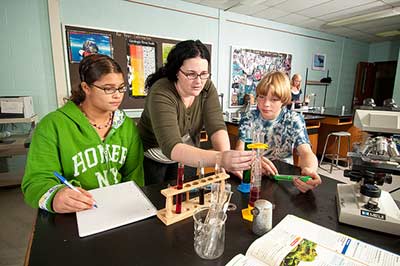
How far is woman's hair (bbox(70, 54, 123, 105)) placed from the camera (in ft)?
3.57

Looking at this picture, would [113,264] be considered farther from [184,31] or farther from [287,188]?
[184,31]

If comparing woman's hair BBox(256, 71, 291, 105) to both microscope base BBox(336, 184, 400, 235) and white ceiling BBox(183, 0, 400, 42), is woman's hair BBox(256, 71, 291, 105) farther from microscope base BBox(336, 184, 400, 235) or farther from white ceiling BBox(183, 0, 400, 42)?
white ceiling BBox(183, 0, 400, 42)

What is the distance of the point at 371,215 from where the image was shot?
2.44ft

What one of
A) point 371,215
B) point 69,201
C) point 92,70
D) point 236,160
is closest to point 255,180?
point 236,160

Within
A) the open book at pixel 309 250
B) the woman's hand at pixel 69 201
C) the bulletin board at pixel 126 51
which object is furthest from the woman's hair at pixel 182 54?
the bulletin board at pixel 126 51

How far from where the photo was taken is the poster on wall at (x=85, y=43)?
9.66 feet

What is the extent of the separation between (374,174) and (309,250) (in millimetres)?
390

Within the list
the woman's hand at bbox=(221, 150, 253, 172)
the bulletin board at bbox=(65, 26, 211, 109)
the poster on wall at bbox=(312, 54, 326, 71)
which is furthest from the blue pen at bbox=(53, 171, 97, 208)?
the poster on wall at bbox=(312, 54, 326, 71)

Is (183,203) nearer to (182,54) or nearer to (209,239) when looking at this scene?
(209,239)

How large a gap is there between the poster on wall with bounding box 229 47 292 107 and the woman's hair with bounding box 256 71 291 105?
291 centimetres

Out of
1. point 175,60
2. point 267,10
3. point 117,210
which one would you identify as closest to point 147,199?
point 117,210

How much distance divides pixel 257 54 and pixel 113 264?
4507mm

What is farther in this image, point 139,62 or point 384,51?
point 384,51

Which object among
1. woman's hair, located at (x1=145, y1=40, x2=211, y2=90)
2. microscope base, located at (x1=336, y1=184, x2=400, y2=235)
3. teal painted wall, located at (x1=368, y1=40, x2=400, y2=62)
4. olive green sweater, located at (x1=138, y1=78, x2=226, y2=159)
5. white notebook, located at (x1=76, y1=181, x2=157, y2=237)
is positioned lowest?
white notebook, located at (x1=76, y1=181, x2=157, y2=237)
